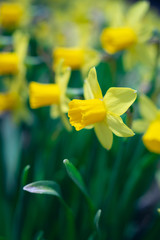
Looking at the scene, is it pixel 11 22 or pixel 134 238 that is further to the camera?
pixel 11 22

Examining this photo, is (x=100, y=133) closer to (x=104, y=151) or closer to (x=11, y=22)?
(x=104, y=151)

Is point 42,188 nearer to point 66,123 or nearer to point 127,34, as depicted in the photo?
point 66,123

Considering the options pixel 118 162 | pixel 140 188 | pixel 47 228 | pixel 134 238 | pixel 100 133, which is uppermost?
pixel 100 133

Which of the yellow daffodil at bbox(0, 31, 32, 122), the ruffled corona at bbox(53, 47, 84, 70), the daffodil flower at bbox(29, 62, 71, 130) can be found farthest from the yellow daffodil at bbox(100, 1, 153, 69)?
the yellow daffodil at bbox(0, 31, 32, 122)

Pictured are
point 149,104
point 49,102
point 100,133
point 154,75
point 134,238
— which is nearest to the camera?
point 100,133

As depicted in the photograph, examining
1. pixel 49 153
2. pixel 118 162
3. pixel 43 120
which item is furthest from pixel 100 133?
pixel 43 120

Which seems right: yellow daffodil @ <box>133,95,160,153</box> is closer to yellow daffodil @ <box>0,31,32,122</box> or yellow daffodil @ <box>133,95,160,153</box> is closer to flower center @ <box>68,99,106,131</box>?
flower center @ <box>68,99,106,131</box>

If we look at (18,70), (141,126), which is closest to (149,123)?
(141,126)

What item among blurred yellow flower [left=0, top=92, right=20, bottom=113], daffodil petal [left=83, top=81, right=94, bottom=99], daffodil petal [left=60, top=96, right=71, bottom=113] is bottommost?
blurred yellow flower [left=0, top=92, right=20, bottom=113]
